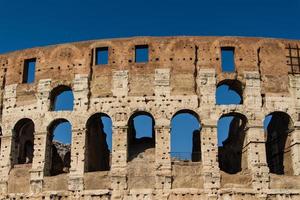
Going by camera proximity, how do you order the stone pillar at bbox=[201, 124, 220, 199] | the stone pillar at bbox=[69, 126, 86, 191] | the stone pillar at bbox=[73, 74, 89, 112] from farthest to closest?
the stone pillar at bbox=[73, 74, 89, 112], the stone pillar at bbox=[69, 126, 86, 191], the stone pillar at bbox=[201, 124, 220, 199]

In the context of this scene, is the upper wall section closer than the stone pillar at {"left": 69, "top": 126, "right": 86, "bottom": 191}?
No

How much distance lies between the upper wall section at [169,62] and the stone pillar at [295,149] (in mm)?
1749

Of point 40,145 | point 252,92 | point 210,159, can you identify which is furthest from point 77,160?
point 252,92

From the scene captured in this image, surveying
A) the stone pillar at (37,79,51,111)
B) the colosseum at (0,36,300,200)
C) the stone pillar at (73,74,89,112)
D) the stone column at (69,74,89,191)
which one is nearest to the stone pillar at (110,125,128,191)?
the colosseum at (0,36,300,200)

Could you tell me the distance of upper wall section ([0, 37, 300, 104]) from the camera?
61.8 ft

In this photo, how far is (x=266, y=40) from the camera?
19.6 m

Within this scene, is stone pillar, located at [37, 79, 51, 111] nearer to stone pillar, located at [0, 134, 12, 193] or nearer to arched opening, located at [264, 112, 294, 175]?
stone pillar, located at [0, 134, 12, 193]

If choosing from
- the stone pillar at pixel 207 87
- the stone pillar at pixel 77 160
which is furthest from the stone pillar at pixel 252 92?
the stone pillar at pixel 77 160

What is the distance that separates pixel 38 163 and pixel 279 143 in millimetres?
9705

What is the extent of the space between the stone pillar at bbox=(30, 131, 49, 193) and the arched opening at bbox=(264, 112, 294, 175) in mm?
8792

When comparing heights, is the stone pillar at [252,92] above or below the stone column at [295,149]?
above

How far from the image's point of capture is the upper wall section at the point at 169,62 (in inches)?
742

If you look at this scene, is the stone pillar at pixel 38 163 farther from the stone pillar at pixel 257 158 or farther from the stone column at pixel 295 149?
the stone column at pixel 295 149

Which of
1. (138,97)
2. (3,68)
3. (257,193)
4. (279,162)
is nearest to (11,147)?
(3,68)
